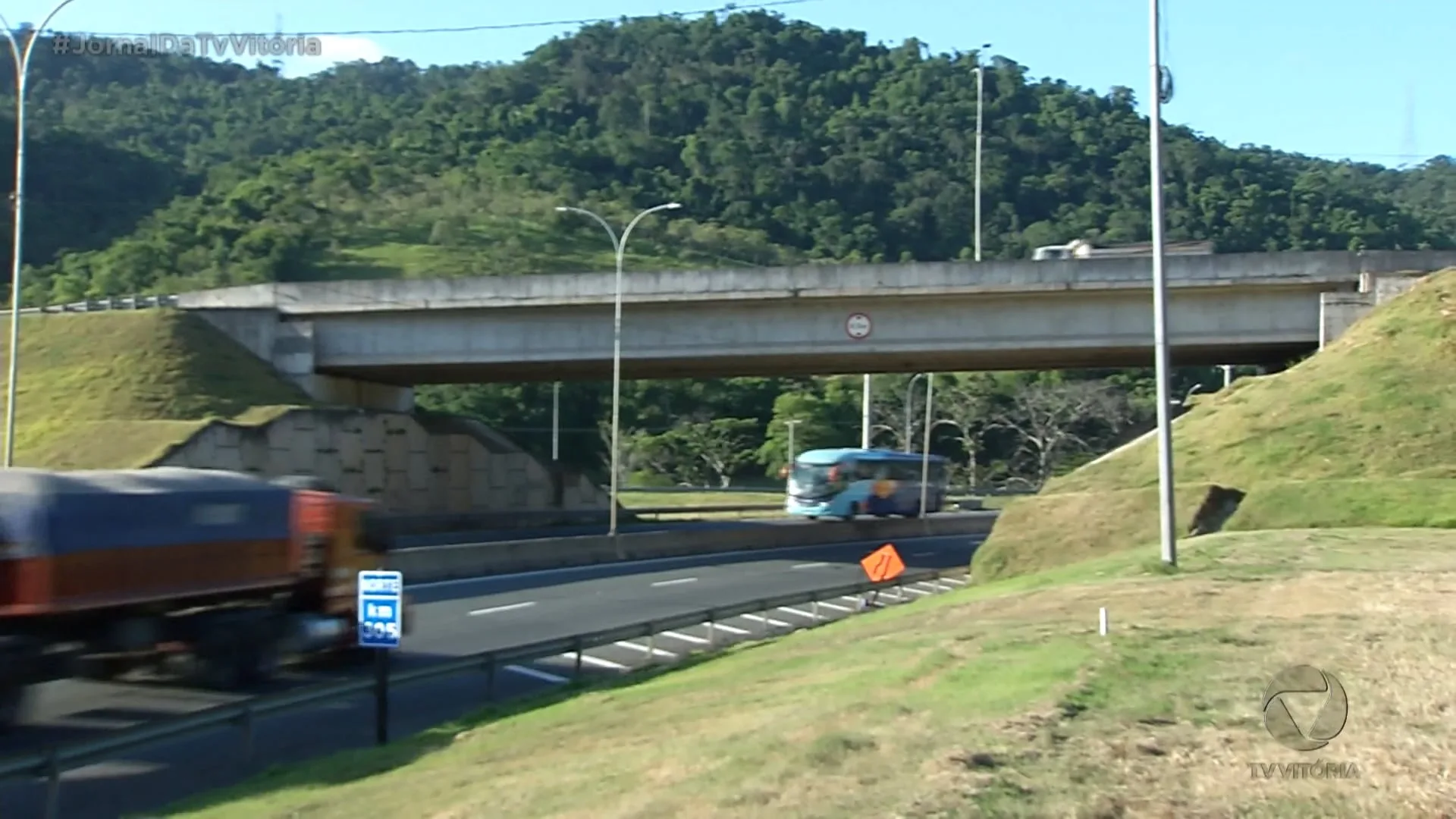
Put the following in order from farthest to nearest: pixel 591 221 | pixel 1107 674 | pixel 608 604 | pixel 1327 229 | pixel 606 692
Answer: pixel 591 221 → pixel 1327 229 → pixel 608 604 → pixel 606 692 → pixel 1107 674

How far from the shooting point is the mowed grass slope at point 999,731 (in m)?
7.54

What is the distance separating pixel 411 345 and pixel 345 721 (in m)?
33.1

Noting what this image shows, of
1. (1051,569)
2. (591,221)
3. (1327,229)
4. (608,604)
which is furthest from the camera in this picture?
(591,221)

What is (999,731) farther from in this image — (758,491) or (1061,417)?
(758,491)

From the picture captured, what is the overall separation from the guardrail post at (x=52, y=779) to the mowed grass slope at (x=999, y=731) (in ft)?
2.72

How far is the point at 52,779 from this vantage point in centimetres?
1124

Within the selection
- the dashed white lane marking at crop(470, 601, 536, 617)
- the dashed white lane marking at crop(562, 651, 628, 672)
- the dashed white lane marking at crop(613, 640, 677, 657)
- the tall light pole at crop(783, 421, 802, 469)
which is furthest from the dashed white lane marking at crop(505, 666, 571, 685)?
the tall light pole at crop(783, 421, 802, 469)

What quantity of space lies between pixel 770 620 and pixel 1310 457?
40.9ft

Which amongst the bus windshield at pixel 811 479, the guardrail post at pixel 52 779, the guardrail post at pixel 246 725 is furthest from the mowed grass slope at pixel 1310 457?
the guardrail post at pixel 52 779

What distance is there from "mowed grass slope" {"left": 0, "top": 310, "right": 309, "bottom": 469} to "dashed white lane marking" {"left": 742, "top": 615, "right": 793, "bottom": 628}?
67.5 feet

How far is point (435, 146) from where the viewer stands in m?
155

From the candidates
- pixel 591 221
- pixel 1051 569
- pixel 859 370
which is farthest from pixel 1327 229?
pixel 1051 569

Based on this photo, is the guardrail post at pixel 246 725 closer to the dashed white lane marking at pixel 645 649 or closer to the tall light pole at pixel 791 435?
the dashed white lane marking at pixel 645 649

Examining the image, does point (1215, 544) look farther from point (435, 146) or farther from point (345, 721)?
point (435, 146)
